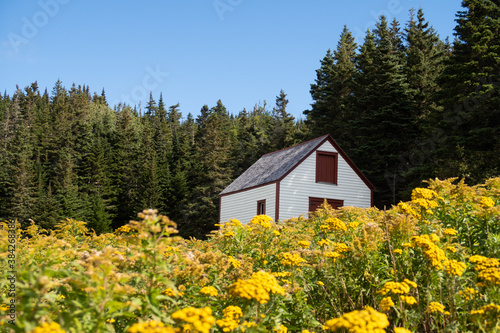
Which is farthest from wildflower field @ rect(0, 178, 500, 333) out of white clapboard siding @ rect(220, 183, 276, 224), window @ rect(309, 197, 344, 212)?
window @ rect(309, 197, 344, 212)

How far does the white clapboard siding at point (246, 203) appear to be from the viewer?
2189cm

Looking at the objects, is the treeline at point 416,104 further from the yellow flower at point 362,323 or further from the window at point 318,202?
the yellow flower at point 362,323

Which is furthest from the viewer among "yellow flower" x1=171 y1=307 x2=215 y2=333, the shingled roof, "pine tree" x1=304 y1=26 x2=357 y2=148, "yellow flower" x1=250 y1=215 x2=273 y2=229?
"pine tree" x1=304 y1=26 x2=357 y2=148

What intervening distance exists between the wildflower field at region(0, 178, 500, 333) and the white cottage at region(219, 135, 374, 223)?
15420 mm

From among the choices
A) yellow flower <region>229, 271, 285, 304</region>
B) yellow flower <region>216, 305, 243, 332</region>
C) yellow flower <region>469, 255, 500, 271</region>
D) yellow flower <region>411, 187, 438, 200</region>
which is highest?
yellow flower <region>411, 187, 438, 200</region>

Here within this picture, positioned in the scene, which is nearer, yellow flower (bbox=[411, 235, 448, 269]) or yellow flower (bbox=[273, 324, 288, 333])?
yellow flower (bbox=[273, 324, 288, 333])

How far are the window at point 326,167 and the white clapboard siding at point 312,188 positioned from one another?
0.75ft

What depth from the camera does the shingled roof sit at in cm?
2233

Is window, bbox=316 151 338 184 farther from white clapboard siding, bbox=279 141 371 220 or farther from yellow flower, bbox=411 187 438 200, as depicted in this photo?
yellow flower, bbox=411 187 438 200

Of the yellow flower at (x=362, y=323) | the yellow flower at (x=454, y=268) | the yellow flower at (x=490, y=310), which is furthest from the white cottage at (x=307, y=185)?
the yellow flower at (x=362, y=323)

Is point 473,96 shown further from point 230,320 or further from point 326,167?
point 230,320

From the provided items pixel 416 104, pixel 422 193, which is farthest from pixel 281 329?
pixel 416 104

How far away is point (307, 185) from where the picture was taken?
22250 millimetres

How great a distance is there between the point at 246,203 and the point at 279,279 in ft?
66.0
